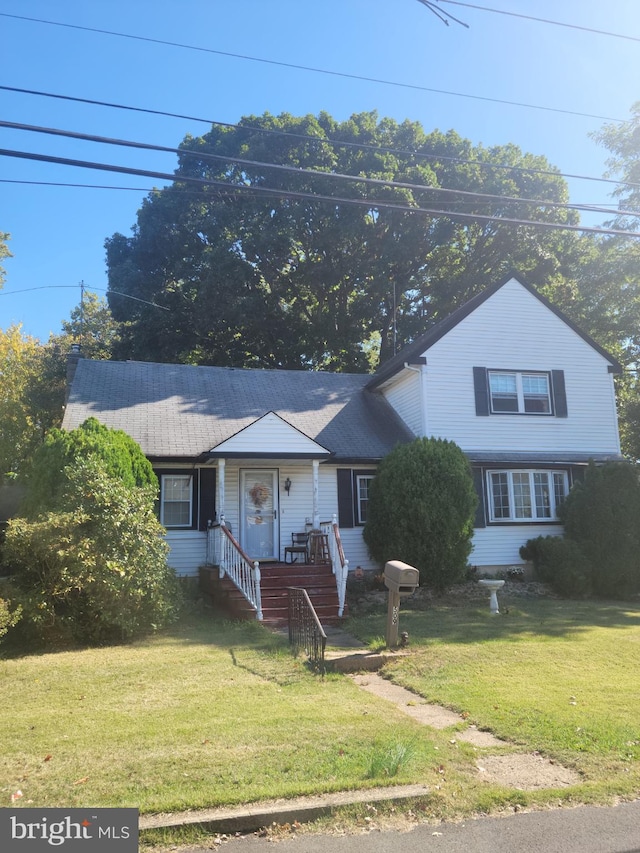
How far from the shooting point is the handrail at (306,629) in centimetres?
871

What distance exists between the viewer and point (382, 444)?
17672 millimetres

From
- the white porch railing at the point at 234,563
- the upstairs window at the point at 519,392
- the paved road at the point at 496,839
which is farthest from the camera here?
the upstairs window at the point at 519,392

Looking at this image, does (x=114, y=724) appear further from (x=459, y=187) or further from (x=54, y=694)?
(x=459, y=187)

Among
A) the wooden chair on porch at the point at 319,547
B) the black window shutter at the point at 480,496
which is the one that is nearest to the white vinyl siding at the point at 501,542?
the black window shutter at the point at 480,496

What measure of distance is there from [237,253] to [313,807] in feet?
89.0

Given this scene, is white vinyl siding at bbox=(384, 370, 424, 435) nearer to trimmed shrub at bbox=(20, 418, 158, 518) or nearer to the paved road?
trimmed shrub at bbox=(20, 418, 158, 518)

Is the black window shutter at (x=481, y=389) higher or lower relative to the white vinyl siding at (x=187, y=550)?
higher

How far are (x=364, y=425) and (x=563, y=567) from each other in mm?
6416

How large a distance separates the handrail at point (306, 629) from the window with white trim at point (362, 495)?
6558 mm

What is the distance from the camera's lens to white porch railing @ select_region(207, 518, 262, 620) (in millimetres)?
12523

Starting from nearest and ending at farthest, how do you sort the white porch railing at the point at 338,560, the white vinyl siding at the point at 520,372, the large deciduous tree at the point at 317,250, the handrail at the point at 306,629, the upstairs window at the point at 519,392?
the handrail at the point at 306,629, the white porch railing at the point at 338,560, the white vinyl siding at the point at 520,372, the upstairs window at the point at 519,392, the large deciduous tree at the point at 317,250

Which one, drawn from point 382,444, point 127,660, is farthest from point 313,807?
point 382,444

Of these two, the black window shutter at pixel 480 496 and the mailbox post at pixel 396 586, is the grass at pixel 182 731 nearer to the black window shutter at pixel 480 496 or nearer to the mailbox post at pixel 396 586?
the mailbox post at pixel 396 586

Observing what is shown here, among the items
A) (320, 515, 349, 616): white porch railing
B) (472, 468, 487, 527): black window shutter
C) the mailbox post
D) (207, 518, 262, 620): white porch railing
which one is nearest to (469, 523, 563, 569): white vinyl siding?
(472, 468, 487, 527): black window shutter
